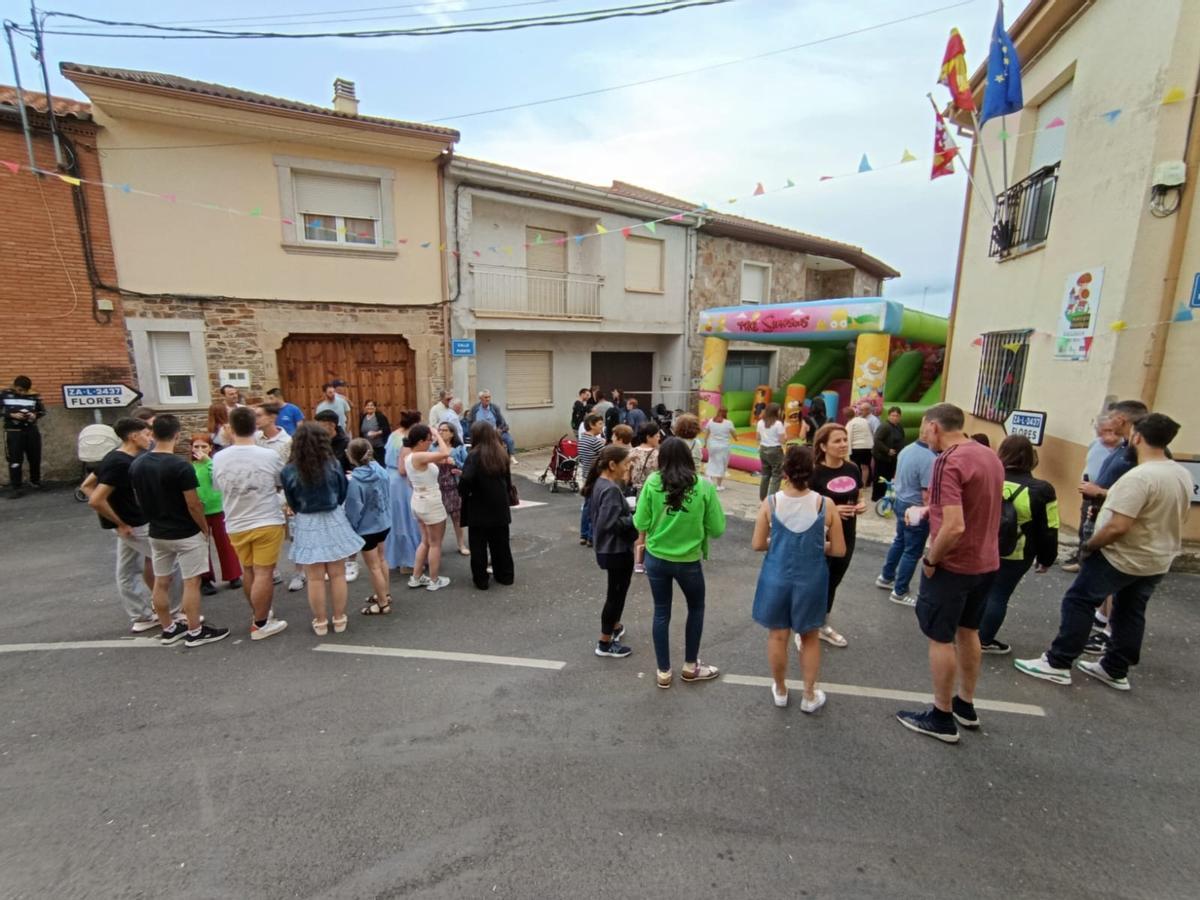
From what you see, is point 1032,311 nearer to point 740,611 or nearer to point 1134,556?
point 1134,556

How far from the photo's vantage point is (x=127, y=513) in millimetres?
4008

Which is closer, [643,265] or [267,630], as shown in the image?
[267,630]

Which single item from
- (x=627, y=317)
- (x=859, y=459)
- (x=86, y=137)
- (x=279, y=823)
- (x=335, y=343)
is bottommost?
(x=279, y=823)

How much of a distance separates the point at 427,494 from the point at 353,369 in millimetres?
7137

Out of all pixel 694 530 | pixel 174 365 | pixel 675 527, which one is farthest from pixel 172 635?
pixel 174 365

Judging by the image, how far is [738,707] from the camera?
10.9ft

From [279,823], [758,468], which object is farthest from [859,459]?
[279,823]

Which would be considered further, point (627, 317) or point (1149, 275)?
point (627, 317)

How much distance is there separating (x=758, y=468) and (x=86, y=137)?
1219 centimetres

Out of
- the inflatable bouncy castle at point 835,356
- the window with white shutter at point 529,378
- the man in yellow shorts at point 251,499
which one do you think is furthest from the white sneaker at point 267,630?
the window with white shutter at point 529,378

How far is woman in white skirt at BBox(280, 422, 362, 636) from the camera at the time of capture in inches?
155

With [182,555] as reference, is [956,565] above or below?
above

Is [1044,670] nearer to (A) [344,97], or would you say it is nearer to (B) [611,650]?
(B) [611,650]

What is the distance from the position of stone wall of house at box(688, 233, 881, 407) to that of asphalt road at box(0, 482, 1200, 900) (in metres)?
12.2
